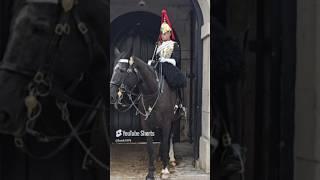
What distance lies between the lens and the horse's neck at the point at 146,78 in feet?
14.5

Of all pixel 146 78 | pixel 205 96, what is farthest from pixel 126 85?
pixel 205 96

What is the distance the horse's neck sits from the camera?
14.5 ft

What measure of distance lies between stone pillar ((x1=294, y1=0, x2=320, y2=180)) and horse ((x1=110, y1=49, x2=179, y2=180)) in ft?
9.41

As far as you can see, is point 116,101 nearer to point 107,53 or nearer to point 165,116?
point 165,116

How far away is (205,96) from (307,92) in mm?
3244

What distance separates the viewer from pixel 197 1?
15.5 feet

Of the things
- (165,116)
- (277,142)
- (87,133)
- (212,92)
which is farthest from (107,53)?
(165,116)

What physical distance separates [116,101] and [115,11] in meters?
1.45

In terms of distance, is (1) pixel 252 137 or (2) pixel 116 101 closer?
(1) pixel 252 137

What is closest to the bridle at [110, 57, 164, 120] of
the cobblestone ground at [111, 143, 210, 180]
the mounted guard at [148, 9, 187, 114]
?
the mounted guard at [148, 9, 187, 114]

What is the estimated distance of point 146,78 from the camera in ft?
14.6

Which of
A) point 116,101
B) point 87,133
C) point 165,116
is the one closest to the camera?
point 87,133

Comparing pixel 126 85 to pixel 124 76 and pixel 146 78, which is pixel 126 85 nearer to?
pixel 124 76

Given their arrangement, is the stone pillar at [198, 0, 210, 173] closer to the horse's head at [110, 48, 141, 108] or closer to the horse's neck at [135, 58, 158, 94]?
the horse's neck at [135, 58, 158, 94]
